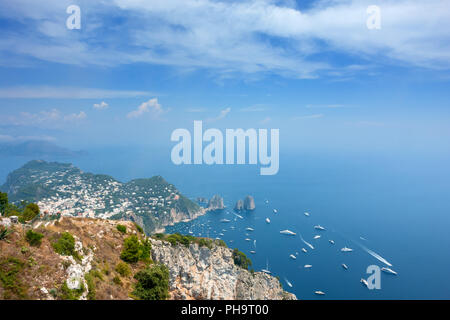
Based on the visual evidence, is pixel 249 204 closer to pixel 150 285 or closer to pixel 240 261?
pixel 240 261

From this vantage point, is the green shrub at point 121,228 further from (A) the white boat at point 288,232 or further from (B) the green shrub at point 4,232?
(A) the white boat at point 288,232

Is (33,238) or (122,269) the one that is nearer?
(33,238)

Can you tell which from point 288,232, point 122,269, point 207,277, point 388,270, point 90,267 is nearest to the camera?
point 90,267

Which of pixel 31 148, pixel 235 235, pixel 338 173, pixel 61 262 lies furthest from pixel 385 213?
pixel 31 148

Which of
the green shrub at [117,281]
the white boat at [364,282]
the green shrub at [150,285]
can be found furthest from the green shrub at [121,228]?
the white boat at [364,282]

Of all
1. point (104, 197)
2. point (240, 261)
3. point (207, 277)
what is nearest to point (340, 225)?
point (240, 261)

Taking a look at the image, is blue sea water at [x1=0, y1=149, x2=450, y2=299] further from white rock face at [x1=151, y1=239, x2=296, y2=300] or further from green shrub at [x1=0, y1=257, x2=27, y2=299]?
green shrub at [x1=0, y1=257, x2=27, y2=299]
